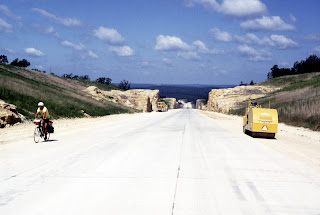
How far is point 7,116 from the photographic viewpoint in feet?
75.7

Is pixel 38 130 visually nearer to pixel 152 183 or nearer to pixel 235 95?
pixel 152 183

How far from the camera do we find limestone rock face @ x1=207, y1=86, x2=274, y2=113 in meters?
83.6

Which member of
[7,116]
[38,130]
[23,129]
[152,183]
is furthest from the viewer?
[7,116]

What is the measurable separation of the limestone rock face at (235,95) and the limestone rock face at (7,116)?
6236 cm

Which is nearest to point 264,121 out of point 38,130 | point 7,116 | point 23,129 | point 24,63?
point 38,130

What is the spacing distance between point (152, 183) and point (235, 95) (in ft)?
295

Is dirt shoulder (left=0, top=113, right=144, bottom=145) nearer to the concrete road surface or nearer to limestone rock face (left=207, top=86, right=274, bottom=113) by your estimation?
the concrete road surface

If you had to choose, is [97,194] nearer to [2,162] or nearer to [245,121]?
[2,162]

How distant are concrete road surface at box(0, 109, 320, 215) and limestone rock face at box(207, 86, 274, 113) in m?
71.5

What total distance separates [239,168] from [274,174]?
3.35 ft

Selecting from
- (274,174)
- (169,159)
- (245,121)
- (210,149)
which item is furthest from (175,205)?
(245,121)

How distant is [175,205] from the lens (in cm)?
596

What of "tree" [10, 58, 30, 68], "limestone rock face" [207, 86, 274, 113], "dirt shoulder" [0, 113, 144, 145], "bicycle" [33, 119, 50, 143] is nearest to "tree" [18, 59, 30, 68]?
"tree" [10, 58, 30, 68]

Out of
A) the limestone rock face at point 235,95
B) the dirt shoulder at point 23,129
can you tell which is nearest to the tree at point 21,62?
the limestone rock face at point 235,95
